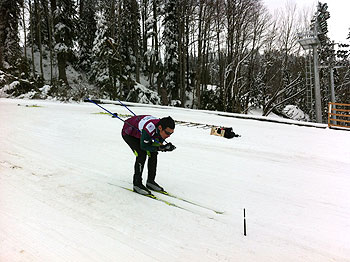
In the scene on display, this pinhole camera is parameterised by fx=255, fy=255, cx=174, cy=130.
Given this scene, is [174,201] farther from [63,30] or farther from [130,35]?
[130,35]

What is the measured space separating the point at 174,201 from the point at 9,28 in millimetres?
30929

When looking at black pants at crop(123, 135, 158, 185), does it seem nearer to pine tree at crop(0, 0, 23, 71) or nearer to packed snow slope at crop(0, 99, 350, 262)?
packed snow slope at crop(0, 99, 350, 262)

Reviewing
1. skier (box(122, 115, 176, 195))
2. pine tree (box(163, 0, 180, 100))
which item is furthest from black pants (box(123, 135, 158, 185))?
pine tree (box(163, 0, 180, 100))

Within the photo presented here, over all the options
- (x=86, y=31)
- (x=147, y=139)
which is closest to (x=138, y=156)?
(x=147, y=139)

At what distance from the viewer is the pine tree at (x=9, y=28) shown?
25.9m

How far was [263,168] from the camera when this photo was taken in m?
6.59

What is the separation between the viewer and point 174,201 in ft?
14.2

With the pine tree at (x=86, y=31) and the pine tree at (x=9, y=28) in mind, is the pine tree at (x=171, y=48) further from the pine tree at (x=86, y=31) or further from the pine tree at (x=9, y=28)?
the pine tree at (x=9, y=28)

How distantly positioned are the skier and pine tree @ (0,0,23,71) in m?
26.8

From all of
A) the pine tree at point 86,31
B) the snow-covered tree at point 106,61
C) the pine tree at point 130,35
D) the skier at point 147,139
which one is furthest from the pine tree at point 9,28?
the skier at point 147,139

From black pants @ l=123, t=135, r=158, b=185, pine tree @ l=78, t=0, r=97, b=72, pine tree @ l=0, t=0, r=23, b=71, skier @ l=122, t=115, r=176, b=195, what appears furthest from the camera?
pine tree @ l=78, t=0, r=97, b=72

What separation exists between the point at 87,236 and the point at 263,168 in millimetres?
4827

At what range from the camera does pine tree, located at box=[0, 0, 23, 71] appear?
1018 inches

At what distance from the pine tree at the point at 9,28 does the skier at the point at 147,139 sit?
26.8 meters
